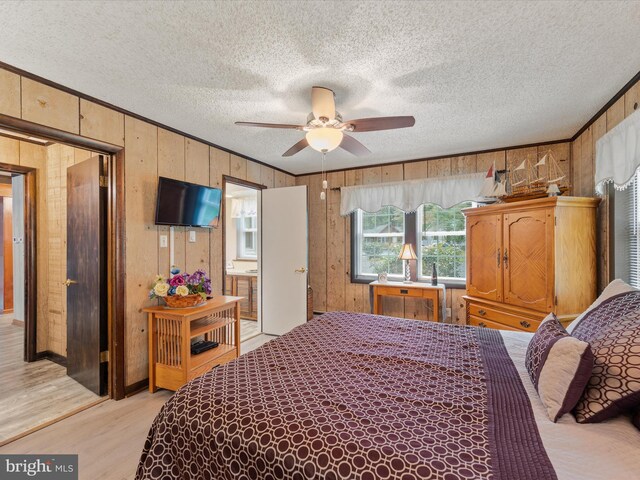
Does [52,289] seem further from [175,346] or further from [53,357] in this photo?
[175,346]

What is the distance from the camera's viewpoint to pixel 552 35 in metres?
1.61

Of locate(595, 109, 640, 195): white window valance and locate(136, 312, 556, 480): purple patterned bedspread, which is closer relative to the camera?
locate(136, 312, 556, 480): purple patterned bedspread

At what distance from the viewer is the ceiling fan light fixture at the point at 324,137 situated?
2080 mm

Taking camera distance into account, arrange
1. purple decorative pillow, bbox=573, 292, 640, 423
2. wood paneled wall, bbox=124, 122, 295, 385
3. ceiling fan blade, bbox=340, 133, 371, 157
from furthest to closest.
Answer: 1. wood paneled wall, bbox=124, 122, 295, 385
2. ceiling fan blade, bbox=340, 133, 371, 157
3. purple decorative pillow, bbox=573, 292, 640, 423

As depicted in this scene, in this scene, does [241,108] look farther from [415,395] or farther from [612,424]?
[612,424]

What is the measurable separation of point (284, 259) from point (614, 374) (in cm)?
348

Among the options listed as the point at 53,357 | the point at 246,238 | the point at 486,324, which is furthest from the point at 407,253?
the point at 53,357

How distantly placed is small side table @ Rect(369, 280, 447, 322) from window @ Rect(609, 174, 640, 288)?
1.61 metres

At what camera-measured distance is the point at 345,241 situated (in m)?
4.54

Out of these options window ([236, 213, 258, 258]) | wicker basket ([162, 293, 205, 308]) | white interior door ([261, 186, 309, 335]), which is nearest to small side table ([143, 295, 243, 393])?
wicker basket ([162, 293, 205, 308])

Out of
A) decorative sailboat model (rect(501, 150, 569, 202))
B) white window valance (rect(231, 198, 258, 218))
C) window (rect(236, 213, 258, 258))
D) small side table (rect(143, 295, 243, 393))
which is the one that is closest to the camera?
small side table (rect(143, 295, 243, 393))

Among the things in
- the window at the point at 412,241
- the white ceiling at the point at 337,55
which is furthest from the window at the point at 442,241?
the white ceiling at the point at 337,55

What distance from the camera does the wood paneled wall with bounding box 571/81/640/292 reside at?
2170 mm

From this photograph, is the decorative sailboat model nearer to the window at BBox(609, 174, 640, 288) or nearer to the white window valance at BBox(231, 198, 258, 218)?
the window at BBox(609, 174, 640, 288)
